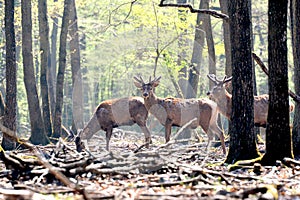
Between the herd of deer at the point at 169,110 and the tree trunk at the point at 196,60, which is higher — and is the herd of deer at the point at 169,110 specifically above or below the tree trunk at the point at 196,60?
below

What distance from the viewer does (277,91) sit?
931cm

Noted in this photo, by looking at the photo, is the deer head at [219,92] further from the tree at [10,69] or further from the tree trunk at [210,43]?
the tree at [10,69]

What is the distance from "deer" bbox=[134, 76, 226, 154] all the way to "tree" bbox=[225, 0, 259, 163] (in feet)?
19.6

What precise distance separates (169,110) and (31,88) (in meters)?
4.39

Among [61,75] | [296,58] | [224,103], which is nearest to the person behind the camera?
[296,58]

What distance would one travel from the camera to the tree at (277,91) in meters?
9.28

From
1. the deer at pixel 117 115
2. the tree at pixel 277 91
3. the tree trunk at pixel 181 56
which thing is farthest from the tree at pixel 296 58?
the tree trunk at pixel 181 56

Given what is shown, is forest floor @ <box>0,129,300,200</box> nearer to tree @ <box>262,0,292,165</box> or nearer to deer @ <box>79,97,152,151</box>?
tree @ <box>262,0,292,165</box>

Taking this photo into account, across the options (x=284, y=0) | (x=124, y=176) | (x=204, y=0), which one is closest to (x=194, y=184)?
(x=124, y=176)

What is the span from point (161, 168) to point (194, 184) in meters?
1.36

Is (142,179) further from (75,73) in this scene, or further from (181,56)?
(181,56)

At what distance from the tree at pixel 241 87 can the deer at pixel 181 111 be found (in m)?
5.98

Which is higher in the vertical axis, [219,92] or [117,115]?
Result: [219,92]

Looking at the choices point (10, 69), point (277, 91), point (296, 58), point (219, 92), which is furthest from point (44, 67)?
point (277, 91)
